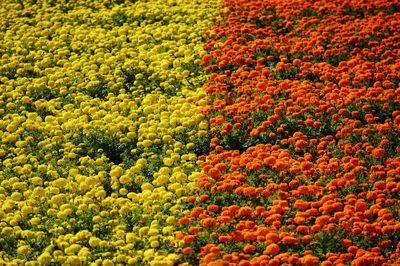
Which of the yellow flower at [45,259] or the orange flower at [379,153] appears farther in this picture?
the orange flower at [379,153]

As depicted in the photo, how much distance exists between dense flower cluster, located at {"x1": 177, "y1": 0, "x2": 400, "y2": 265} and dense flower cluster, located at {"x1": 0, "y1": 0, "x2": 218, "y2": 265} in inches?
12.1

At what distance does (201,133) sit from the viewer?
806 centimetres

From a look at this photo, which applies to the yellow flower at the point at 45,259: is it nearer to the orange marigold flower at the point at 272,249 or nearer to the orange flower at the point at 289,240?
the orange marigold flower at the point at 272,249

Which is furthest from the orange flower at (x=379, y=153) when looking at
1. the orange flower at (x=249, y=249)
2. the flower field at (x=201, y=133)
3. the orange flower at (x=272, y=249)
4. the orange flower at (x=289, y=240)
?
the orange flower at (x=249, y=249)

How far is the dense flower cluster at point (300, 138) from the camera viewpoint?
6.34m

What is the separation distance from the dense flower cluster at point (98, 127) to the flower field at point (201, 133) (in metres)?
0.02

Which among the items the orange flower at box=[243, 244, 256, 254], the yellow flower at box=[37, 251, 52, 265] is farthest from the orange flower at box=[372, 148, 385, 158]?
the yellow flower at box=[37, 251, 52, 265]

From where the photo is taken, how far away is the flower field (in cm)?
644

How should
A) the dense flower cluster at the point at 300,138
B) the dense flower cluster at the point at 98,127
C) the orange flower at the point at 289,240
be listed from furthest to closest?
the dense flower cluster at the point at 98,127
the dense flower cluster at the point at 300,138
the orange flower at the point at 289,240

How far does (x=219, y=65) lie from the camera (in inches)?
374

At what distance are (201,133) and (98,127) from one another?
1245 millimetres

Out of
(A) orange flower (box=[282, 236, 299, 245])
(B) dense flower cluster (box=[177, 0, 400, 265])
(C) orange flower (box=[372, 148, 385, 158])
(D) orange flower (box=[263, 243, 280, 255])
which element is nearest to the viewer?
(D) orange flower (box=[263, 243, 280, 255])

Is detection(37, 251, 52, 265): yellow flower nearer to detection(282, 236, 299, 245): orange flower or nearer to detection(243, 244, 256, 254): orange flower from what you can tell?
detection(243, 244, 256, 254): orange flower

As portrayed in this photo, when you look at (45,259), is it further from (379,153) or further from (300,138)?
(379,153)
